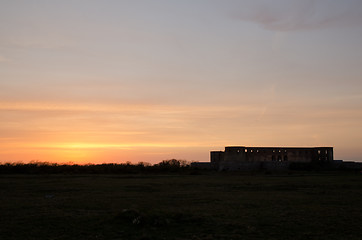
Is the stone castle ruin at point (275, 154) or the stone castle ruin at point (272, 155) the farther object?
the stone castle ruin at point (275, 154)

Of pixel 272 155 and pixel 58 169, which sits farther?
pixel 272 155

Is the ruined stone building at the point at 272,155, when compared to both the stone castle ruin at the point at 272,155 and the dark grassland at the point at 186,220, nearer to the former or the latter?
the stone castle ruin at the point at 272,155

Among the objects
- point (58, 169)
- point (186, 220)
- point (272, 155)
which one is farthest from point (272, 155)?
point (186, 220)

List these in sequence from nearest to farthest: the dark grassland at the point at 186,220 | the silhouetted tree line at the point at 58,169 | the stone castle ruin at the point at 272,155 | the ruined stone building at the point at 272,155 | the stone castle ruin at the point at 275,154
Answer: the dark grassland at the point at 186,220 < the silhouetted tree line at the point at 58,169 < the stone castle ruin at the point at 272,155 < the ruined stone building at the point at 272,155 < the stone castle ruin at the point at 275,154

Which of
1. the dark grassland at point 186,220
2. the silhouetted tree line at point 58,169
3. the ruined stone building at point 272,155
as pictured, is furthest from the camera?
the ruined stone building at point 272,155

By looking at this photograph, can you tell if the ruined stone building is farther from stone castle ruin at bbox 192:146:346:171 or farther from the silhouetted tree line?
the silhouetted tree line

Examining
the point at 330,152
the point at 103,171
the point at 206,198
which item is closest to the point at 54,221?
the point at 206,198

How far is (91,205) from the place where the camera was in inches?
666

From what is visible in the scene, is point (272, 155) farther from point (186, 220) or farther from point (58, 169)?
point (186, 220)

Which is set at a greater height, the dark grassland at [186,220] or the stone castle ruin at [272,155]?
the stone castle ruin at [272,155]

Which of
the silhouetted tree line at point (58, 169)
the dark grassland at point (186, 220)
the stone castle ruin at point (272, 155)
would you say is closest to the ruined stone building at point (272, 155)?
the stone castle ruin at point (272, 155)

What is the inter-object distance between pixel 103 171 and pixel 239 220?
4355cm

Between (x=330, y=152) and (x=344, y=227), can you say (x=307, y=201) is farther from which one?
(x=330, y=152)

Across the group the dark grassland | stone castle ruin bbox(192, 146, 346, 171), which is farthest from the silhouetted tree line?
the dark grassland
